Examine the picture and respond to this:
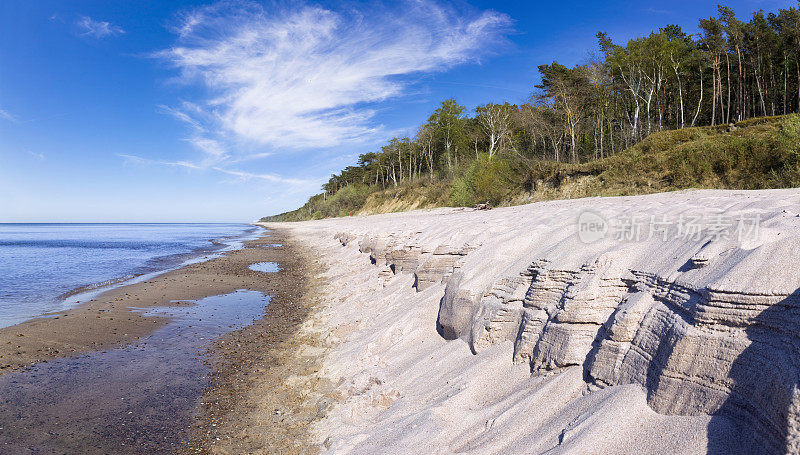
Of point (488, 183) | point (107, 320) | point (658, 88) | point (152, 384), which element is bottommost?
point (152, 384)

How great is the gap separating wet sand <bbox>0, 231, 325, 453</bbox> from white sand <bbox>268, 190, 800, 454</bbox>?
957 millimetres

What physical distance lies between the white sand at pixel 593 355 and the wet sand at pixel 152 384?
96 centimetres

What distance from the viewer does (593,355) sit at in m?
3.19

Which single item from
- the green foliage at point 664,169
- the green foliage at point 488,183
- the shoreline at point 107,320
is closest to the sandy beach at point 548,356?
the shoreline at point 107,320

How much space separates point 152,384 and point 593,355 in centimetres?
624

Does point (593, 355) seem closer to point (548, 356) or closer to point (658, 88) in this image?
point (548, 356)

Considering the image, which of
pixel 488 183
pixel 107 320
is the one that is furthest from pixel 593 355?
pixel 488 183

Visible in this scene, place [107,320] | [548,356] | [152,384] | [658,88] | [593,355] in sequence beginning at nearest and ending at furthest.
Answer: [593,355] < [548,356] < [152,384] < [107,320] < [658,88]

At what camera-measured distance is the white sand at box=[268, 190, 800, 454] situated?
7.45ft

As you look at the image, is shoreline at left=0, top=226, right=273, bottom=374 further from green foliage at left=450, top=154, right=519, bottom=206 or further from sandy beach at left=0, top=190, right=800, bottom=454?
green foliage at left=450, top=154, right=519, bottom=206

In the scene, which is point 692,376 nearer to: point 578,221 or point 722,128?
point 578,221

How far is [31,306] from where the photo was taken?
11.0 meters

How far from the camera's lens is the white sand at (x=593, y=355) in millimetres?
2270

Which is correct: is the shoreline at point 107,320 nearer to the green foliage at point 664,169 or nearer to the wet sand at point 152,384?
the wet sand at point 152,384
